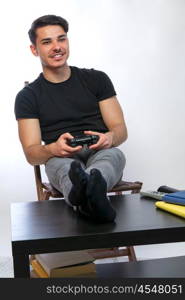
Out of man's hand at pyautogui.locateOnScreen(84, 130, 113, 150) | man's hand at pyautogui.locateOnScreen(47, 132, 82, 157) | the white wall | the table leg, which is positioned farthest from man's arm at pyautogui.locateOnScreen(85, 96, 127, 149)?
the table leg

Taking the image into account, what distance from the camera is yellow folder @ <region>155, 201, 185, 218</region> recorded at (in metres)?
1.23

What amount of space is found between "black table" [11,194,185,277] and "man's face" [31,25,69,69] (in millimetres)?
1023

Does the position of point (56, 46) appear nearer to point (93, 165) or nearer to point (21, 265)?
point (93, 165)

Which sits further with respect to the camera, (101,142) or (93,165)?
(101,142)

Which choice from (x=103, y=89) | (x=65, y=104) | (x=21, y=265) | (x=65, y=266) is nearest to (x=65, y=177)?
(x=65, y=266)

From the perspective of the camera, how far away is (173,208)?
1.27 meters

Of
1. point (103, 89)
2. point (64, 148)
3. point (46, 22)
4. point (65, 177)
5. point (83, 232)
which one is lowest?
point (83, 232)

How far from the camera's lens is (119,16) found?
105 inches

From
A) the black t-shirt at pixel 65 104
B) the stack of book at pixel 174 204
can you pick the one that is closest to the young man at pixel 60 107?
the black t-shirt at pixel 65 104

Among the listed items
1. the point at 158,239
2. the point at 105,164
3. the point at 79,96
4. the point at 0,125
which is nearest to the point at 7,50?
the point at 0,125

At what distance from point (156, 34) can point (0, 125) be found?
107 cm

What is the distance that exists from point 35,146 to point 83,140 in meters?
0.28

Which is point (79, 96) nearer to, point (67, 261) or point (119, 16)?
point (119, 16)

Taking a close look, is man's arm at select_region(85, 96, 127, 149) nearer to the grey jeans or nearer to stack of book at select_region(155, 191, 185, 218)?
the grey jeans
